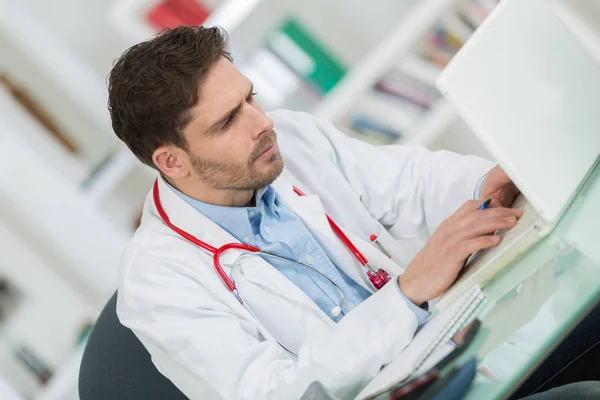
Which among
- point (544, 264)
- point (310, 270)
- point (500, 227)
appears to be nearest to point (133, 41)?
point (310, 270)

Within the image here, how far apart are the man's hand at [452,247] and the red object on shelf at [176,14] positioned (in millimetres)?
1476

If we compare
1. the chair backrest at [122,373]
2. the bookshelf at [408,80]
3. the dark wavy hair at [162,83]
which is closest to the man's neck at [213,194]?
the dark wavy hair at [162,83]

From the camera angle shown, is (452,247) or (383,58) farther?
(383,58)

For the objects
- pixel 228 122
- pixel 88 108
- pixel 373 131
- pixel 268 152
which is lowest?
pixel 373 131

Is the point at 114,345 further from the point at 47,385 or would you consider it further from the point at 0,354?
the point at 0,354

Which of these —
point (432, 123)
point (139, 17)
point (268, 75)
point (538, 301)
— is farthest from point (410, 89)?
point (538, 301)

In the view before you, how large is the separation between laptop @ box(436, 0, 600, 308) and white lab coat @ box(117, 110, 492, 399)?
0.83 ft

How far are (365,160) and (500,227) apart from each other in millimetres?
665

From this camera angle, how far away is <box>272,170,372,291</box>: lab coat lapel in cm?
152

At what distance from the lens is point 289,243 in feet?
4.89

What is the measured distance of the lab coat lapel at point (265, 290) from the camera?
140cm

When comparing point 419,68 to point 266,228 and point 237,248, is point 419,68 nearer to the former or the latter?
point 266,228

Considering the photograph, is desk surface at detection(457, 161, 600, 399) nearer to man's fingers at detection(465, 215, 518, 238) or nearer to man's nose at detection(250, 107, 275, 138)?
man's fingers at detection(465, 215, 518, 238)

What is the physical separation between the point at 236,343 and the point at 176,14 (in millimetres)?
1483
